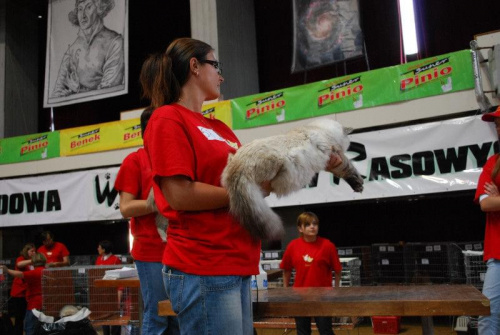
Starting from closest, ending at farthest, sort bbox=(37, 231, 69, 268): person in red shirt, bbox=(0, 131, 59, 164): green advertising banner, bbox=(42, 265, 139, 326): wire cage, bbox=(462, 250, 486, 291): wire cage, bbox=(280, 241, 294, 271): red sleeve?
bbox=(42, 265, 139, 326): wire cage, bbox=(280, 241, 294, 271): red sleeve, bbox=(462, 250, 486, 291): wire cage, bbox=(37, 231, 69, 268): person in red shirt, bbox=(0, 131, 59, 164): green advertising banner

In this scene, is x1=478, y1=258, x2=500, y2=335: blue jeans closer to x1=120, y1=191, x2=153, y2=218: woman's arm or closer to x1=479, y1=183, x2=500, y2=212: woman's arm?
x1=479, y1=183, x2=500, y2=212: woman's arm

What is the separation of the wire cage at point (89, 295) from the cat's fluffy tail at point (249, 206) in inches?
→ 140

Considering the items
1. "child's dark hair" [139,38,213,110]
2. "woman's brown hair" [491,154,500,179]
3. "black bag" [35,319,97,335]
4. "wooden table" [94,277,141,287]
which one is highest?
"child's dark hair" [139,38,213,110]

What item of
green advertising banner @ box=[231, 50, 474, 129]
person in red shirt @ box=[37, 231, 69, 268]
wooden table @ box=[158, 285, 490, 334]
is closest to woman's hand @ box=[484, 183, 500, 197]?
wooden table @ box=[158, 285, 490, 334]

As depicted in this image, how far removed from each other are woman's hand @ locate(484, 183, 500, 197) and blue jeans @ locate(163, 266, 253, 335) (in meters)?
2.44

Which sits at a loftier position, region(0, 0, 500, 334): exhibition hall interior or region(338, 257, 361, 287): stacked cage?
region(0, 0, 500, 334): exhibition hall interior

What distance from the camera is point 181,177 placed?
153cm

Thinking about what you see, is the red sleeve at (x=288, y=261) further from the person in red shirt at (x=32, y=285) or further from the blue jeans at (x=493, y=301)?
the person in red shirt at (x=32, y=285)

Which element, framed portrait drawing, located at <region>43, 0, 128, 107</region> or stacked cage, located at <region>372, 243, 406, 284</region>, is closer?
stacked cage, located at <region>372, 243, 406, 284</region>

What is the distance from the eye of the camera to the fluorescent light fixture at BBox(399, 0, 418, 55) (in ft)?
28.8

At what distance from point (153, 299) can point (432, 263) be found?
5400 millimetres

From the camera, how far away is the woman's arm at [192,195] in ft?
4.98

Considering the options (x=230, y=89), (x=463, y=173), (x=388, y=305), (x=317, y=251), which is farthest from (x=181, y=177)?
(x=230, y=89)

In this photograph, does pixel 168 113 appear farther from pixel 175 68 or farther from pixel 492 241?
pixel 492 241
